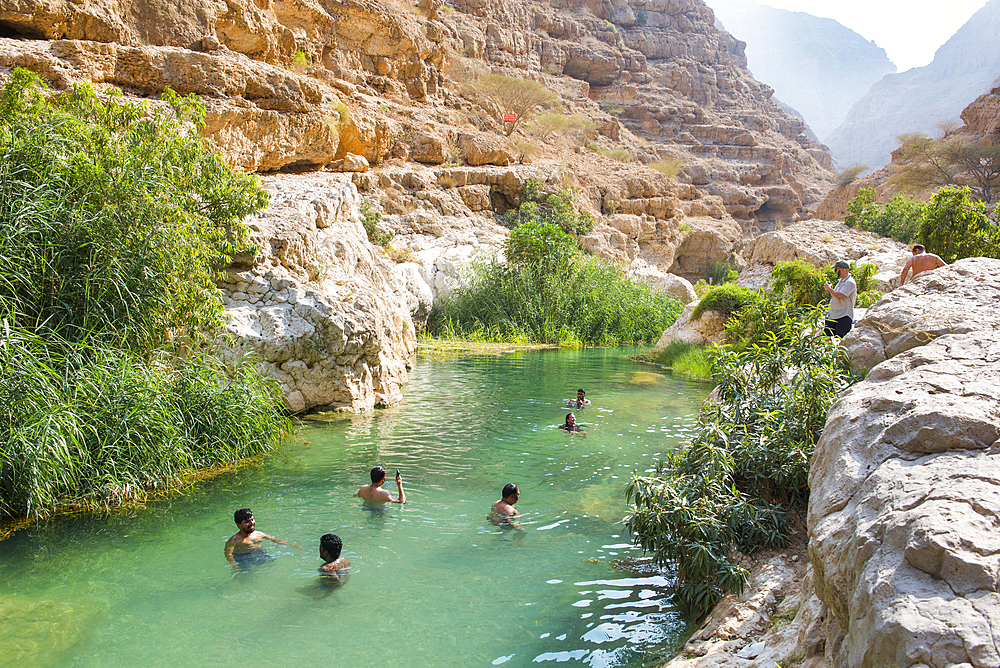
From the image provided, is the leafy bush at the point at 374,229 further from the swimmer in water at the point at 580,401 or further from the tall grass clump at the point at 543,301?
the swimmer in water at the point at 580,401

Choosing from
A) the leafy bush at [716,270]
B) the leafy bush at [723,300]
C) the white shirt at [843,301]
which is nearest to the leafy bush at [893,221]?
the leafy bush at [723,300]

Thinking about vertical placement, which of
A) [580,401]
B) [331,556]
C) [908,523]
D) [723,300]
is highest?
[723,300]

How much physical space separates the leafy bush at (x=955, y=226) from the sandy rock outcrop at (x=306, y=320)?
461 inches

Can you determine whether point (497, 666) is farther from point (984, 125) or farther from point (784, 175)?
point (784, 175)

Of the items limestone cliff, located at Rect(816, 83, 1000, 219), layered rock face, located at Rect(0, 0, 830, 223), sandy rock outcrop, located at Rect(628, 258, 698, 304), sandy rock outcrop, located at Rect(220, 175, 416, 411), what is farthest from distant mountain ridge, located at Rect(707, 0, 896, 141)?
sandy rock outcrop, located at Rect(220, 175, 416, 411)

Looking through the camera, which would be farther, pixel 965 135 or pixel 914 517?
pixel 965 135

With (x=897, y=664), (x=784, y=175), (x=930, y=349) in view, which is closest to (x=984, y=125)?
(x=784, y=175)

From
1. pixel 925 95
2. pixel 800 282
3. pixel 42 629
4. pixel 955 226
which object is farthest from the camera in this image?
pixel 925 95

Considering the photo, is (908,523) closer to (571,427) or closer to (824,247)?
(571,427)

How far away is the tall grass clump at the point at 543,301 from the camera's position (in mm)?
21812

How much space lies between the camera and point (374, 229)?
874 inches

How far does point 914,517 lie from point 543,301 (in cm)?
2062

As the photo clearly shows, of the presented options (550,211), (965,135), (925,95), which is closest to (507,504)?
(550,211)

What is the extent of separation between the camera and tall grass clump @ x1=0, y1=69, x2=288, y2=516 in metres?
5.36
